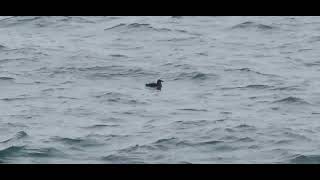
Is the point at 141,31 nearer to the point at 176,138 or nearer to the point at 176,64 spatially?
the point at 176,64

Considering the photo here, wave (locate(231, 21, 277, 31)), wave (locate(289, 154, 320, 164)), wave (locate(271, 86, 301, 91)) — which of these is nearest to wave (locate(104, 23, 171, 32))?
wave (locate(231, 21, 277, 31))

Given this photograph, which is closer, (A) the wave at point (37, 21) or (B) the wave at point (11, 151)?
(B) the wave at point (11, 151)

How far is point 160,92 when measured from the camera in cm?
1184

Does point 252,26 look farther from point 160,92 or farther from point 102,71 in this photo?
point 160,92

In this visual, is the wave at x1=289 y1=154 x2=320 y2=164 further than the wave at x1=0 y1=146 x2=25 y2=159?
No

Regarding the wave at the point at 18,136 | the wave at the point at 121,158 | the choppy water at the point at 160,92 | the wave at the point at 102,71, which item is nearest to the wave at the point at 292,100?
the choppy water at the point at 160,92

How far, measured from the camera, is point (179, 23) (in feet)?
57.4

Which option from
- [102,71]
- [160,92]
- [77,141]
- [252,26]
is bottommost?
[77,141]

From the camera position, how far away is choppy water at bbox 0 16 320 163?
7.96 m

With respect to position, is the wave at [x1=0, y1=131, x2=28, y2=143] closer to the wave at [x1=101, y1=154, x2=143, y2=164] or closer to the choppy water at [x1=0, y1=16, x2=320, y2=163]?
the choppy water at [x1=0, y1=16, x2=320, y2=163]

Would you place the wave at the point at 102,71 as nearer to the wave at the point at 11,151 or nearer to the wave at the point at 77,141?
the wave at the point at 77,141

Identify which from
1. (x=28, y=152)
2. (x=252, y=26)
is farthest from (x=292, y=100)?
(x=252, y=26)

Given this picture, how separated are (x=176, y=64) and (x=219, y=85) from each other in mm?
1672

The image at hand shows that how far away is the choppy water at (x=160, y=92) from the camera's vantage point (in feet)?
26.1
